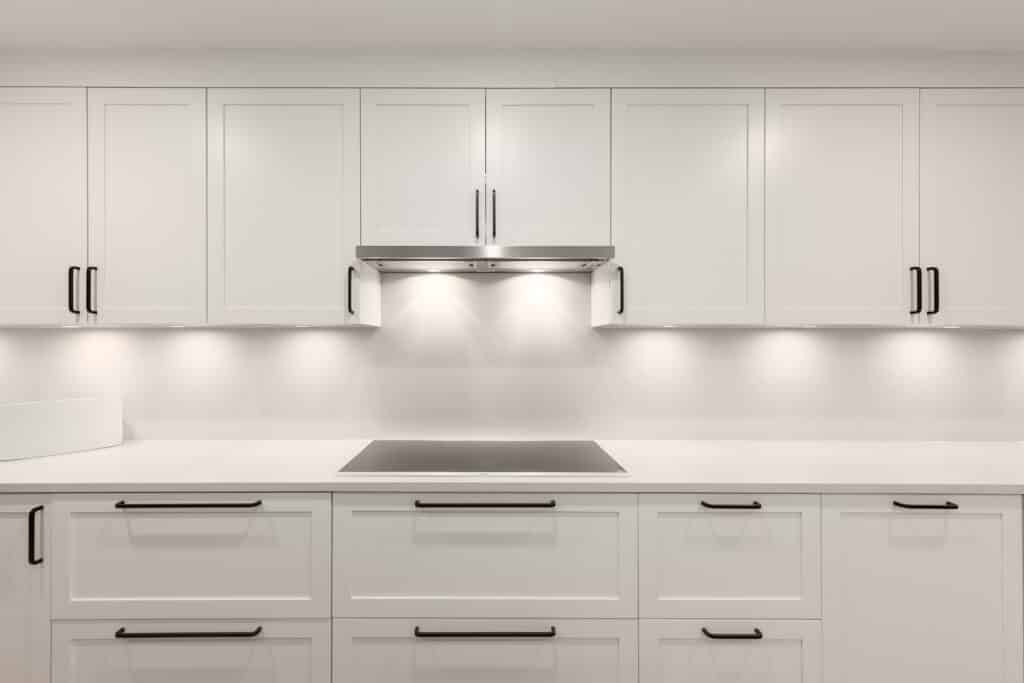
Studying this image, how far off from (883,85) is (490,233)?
1.58 meters

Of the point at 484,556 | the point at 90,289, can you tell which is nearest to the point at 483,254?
the point at 484,556

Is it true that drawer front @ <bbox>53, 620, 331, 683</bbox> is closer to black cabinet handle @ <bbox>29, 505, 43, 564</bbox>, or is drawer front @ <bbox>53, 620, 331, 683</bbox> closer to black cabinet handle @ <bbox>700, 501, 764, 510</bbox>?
black cabinet handle @ <bbox>29, 505, 43, 564</bbox>

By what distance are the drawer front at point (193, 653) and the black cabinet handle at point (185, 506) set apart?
35cm

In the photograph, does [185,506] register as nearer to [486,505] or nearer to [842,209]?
[486,505]

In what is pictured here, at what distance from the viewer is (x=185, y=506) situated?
5.76ft

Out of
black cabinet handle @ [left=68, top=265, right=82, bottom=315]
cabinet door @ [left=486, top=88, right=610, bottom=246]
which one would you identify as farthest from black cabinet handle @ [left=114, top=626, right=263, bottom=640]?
cabinet door @ [left=486, top=88, right=610, bottom=246]

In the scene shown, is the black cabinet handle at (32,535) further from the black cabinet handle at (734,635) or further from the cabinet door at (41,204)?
the black cabinet handle at (734,635)

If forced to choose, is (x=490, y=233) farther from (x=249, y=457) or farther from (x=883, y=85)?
(x=883, y=85)

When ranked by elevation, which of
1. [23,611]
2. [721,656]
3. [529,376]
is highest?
[529,376]

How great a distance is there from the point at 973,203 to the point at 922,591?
142 centimetres

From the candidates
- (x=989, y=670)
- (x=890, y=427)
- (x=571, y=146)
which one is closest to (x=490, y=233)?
(x=571, y=146)

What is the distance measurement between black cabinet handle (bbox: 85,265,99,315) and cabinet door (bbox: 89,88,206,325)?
14mm

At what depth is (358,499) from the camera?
1775 mm

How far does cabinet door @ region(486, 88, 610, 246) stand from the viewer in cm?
215
